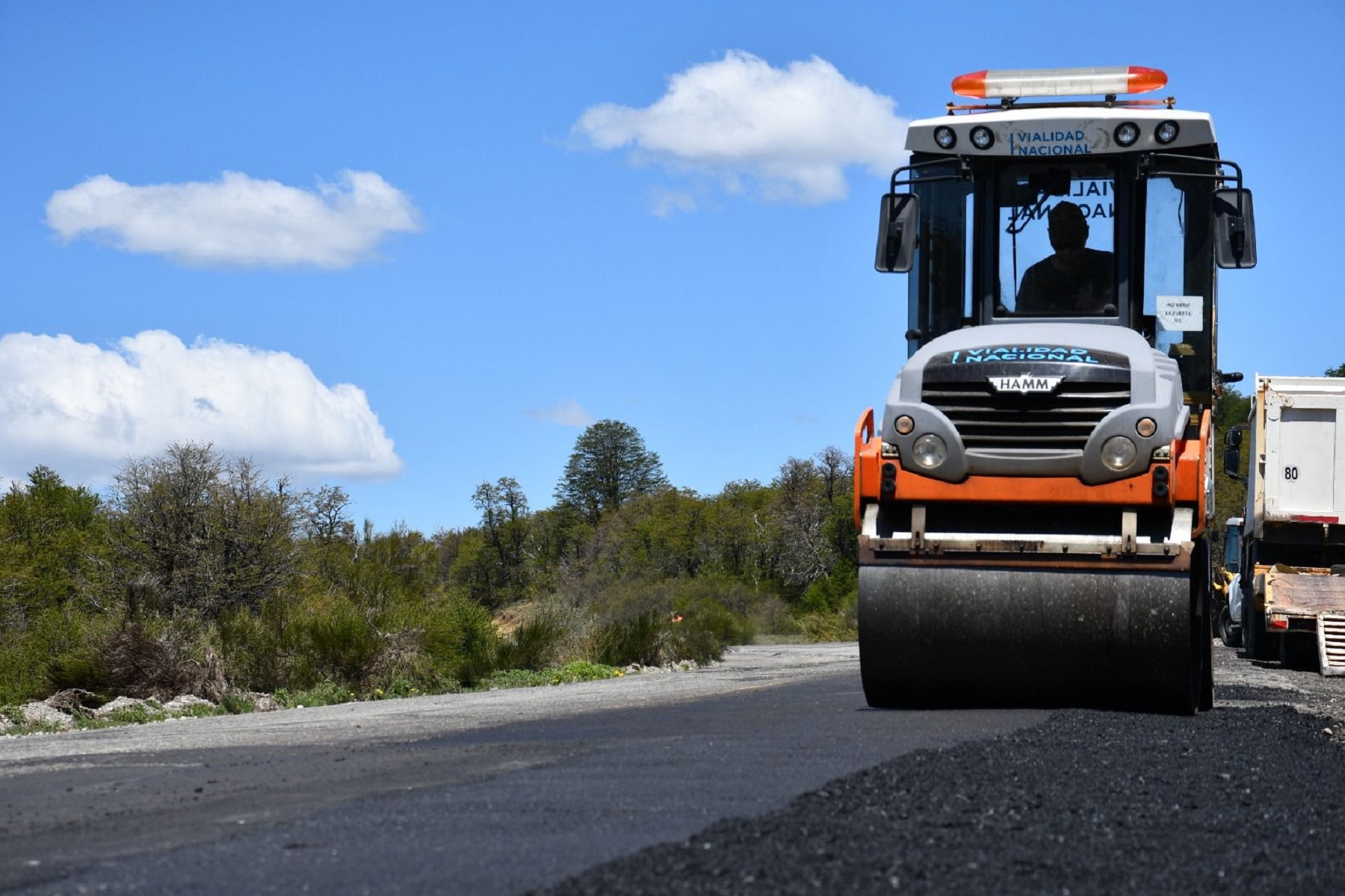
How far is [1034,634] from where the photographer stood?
9383 mm

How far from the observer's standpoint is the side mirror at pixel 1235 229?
10195 mm

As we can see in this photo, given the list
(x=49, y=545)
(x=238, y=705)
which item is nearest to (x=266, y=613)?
(x=238, y=705)

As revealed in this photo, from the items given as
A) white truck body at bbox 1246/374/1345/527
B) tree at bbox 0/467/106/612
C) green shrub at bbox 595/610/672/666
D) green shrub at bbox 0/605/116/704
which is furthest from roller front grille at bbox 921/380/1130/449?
tree at bbox 0/467/106/612

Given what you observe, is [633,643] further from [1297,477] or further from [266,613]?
[1297,477]

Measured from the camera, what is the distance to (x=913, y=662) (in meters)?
9.68

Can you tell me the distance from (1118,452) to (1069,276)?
5.63 feet

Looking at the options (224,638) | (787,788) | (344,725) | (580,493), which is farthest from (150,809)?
(580,493)

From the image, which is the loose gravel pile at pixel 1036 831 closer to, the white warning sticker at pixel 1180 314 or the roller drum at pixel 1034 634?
the roller drum at pixel 1034 634

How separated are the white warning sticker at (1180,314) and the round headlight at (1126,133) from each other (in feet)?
3.54

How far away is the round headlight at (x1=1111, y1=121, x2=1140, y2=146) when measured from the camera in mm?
10492

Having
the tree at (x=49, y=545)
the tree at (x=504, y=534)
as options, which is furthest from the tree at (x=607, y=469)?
the tree at (x=49, y=545)

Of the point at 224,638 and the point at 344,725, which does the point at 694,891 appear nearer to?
the point at 344,725

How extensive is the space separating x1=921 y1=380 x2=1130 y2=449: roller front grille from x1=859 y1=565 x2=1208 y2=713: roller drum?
814 millimetres

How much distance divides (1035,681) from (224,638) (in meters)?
11.3
